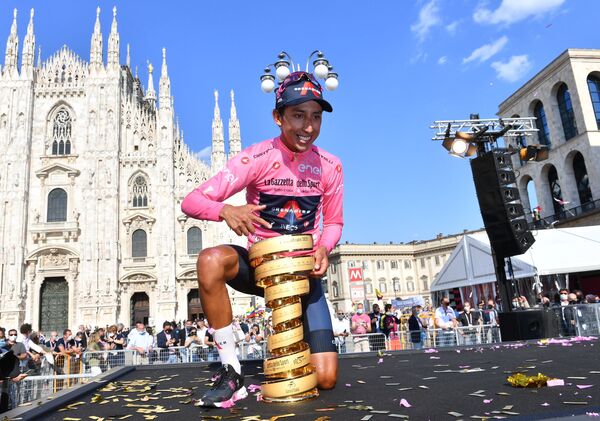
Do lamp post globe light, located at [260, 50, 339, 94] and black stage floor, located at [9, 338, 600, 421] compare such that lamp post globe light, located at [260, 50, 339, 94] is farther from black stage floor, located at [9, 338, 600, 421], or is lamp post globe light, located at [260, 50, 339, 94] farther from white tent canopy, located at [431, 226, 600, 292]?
white tent canopy, located at [431, 226, 600, 292]

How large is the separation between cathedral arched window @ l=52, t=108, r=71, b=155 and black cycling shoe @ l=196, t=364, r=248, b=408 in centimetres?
3119

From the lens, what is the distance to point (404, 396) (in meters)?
2.46

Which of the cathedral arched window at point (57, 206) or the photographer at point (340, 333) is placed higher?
the cathedral arched window at point (57, 206)

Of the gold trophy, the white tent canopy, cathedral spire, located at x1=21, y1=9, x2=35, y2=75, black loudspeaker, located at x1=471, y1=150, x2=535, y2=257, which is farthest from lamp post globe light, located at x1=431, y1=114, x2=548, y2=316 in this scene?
cathedral spire, located at x1=21, y1=9, x2=35, y2=75

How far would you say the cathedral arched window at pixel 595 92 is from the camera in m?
27.2

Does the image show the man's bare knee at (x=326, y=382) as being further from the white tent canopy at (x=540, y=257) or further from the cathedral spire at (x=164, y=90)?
the cathedral spire at (x=164, y=90)

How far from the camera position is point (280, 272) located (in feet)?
8.69

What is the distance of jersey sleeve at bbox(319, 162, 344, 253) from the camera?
11.5 feet

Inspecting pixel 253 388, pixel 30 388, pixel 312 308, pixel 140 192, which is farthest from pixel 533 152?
pixel 140 192

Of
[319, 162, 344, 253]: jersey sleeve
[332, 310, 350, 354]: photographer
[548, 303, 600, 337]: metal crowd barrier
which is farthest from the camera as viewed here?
[332, 310, 350, 354]: photographer

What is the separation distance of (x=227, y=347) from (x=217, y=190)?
3.38 ft

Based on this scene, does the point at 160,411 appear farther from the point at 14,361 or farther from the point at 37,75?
the point at 37,75

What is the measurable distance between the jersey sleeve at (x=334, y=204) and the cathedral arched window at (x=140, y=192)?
27.7 meters

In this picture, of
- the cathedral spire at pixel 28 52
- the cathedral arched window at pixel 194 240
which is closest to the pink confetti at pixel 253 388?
the cathedral arched window at pixel 194 240
